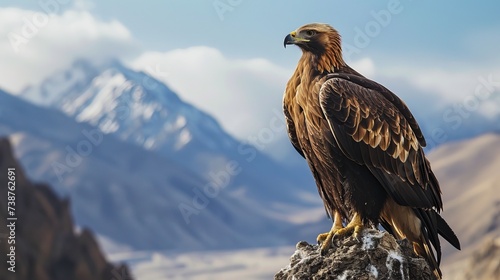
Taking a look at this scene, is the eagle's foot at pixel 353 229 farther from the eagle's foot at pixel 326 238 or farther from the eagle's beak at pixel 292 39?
the eagle's beak at pixel 292 39

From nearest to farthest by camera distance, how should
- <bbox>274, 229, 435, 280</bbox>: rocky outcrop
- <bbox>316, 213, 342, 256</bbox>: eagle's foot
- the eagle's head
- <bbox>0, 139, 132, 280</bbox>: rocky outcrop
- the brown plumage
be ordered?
1. <bbox>274, 229, 435, 280</bbox>: rocky outcrop
2. <bbox>316, 213, 342, 256</bbox>: eagle's foot
3. the brown plumage
4. the eagle's head
5. <bbox>0, 139, 132, 280</bbox>: rocky outcrop

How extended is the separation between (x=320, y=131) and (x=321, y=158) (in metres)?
0.25

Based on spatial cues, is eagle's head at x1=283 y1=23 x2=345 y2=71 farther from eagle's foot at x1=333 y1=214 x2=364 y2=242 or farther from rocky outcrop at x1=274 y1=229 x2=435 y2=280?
rocky outcrop at x1=274 y1=229 x2=435 y2=280

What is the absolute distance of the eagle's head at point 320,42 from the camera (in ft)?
27.5

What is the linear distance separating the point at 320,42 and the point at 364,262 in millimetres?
2431

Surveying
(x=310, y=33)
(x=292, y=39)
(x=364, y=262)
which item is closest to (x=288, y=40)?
(x=292, y=39)

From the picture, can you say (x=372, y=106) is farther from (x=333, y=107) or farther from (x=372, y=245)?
(x=372, y=245)

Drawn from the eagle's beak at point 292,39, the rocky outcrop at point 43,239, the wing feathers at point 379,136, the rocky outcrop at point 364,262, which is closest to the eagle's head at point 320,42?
the eagle's beak at point 292,39

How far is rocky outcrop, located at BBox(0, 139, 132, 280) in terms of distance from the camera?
2678cm

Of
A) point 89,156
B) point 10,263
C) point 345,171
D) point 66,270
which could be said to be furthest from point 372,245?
point 89,156

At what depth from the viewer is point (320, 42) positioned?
27.6 feet

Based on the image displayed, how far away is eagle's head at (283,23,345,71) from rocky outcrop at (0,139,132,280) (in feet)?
62.7

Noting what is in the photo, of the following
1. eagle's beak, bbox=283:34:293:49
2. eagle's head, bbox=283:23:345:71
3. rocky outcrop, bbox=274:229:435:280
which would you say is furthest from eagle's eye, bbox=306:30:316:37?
rocky outcrop, bbox=274:229:435:280

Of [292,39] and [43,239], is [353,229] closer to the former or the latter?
[292,39]
